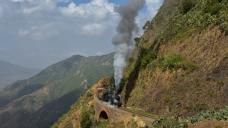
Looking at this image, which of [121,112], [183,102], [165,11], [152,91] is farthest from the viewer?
[165,11]

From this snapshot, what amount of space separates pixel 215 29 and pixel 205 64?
5838mm

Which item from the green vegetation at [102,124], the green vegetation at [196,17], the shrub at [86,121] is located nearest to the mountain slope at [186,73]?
the green vegetation at [196,17]

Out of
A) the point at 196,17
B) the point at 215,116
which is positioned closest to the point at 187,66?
the point at 196,17

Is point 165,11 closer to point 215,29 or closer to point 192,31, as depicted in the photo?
point 192,31

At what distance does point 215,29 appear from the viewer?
6184 cm

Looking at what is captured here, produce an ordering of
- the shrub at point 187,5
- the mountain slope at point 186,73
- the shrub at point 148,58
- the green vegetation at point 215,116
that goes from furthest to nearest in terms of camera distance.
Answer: the shrub at point 187,5 < the shrub at point 148,58 < the mountain slope at point 186,73 < the green vegetation at point 215,116

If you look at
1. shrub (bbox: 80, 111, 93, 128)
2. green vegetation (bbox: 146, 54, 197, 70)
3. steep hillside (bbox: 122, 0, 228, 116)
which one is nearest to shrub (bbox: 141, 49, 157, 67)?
steep hillside (bbox: 122, 0, 228, 116)

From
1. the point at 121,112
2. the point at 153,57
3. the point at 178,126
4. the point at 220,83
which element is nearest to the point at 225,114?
the point at 178,126

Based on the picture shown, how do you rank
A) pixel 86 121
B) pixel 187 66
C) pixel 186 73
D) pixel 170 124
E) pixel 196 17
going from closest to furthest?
1. pixel 170 124
2. pixel 186 73
3. pixel 187 66
4. pixel 196 17
5. pixel 86 121

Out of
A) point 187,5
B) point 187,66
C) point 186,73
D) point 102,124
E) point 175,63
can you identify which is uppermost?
point 187,5

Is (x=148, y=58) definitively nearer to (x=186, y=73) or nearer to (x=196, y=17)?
(x=196, y=17)

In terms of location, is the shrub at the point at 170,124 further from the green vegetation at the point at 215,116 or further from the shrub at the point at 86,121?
the shrub at the point at 86,121

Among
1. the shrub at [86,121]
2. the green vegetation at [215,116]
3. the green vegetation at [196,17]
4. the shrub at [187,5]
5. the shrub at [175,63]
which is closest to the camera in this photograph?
the green vegetation at [215,116]

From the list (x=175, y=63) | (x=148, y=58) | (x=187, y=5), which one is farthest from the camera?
(x=187, y=5)
